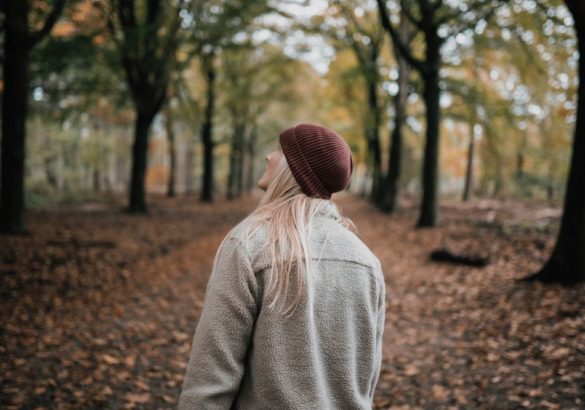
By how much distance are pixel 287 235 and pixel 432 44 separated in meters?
11.9

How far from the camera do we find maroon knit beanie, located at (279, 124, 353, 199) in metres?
1.73

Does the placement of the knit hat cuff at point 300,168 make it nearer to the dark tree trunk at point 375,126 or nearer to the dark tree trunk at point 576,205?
the dark tree trunk at point 576,205

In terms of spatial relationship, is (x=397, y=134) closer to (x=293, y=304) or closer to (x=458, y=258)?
(x=458, y=258)

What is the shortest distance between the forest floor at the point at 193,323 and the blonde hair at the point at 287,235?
3185mm

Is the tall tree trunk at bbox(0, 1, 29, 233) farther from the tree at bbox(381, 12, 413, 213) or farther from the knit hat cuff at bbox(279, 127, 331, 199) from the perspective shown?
the tree at bbox(381, 12, 413, 213)

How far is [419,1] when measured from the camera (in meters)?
10.8

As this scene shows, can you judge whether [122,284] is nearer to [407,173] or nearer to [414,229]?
[414,229]

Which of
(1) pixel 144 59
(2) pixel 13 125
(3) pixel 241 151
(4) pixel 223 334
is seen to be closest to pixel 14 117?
(2) pixel 13 125

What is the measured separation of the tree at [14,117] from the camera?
9227mm

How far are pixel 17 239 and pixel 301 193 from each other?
9.55m

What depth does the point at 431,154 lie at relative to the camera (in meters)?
12.8

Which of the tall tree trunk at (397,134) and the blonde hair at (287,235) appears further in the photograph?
the tall tree trunk at (397,134)

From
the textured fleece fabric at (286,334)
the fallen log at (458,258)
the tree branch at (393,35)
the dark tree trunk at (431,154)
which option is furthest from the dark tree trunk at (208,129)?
the textured fleece fabric at (286,334)

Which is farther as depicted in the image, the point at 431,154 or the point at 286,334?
the point at 431,154
